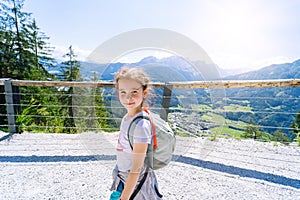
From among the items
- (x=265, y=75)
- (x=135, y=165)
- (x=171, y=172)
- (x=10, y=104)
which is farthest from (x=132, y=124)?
(x=265, y=75)

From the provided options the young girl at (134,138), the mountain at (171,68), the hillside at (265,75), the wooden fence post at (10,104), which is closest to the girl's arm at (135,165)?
the young girl at (134,138)

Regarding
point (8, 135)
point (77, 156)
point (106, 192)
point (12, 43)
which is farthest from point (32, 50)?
point (106, 192)

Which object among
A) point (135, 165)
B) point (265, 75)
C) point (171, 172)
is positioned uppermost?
point (265, 75)

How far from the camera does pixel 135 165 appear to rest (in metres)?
0.81

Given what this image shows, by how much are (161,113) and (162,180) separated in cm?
143

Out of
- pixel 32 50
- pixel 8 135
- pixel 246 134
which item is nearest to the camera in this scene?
pixel 8 135

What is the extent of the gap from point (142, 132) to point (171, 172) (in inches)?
66.4

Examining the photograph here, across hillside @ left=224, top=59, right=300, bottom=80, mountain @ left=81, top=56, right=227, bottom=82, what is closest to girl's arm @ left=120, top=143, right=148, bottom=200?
mountain @ left=81, top=56, right=227, bottom=82

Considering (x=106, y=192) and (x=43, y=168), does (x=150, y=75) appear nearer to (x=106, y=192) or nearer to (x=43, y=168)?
(x=106, y=192)

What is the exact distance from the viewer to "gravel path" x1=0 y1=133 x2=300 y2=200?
6.11ft

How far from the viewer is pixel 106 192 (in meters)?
1.88

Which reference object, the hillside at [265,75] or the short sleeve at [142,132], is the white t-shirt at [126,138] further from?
the hillside at [265,75]

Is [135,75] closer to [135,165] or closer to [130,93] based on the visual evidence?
[130,93]

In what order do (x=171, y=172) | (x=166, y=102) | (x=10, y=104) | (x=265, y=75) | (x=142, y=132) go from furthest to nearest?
(x=265, y=75) < (x=10, y=104) < (x=171, y=172) < (x=166, y=102) < (x=142, y=132)
